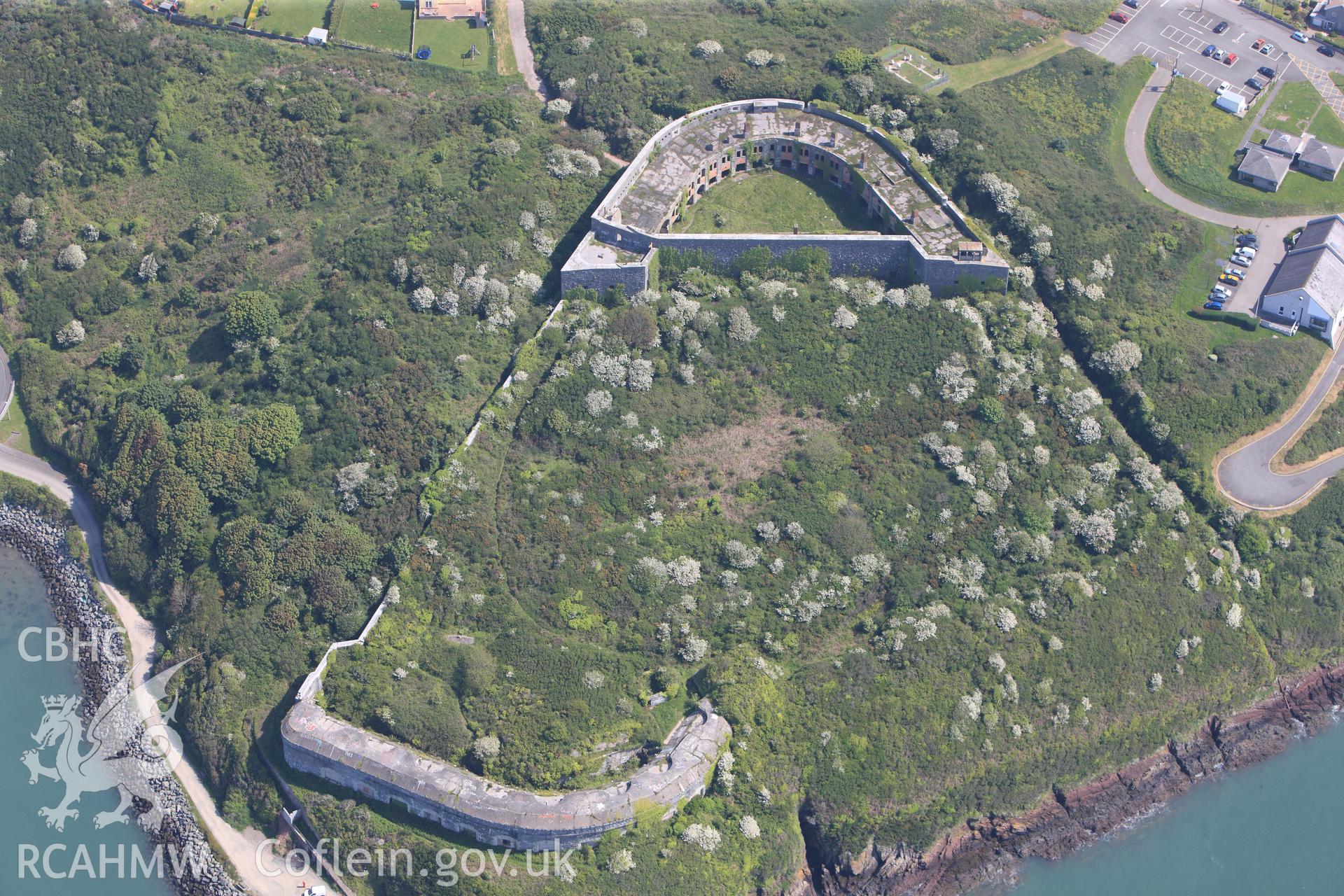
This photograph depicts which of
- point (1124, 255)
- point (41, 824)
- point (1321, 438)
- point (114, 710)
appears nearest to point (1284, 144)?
point (1124, 255)

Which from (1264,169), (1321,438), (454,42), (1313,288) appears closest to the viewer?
(1321,438)

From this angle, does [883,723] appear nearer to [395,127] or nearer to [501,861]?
[501,861]

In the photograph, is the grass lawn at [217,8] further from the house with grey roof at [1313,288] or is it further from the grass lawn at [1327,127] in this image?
the grass lawn at [1327,127]

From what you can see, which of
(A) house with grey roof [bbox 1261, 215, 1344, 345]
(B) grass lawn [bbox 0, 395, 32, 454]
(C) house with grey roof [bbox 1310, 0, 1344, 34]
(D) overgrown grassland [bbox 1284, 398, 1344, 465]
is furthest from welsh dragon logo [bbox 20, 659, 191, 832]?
(C) house with grey roof [bbox 1310, 0, 1344, 34]

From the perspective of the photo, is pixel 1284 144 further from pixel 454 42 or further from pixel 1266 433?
pixel 454 42

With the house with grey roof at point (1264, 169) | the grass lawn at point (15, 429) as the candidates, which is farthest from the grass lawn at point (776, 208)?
the grass lawn at point (15, 429)
